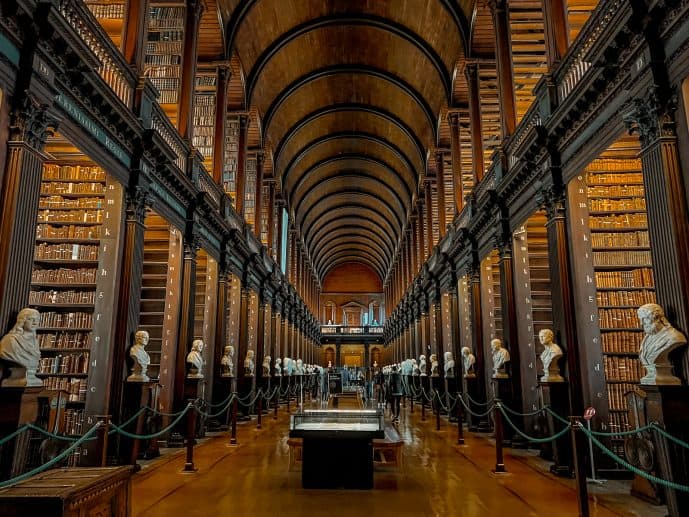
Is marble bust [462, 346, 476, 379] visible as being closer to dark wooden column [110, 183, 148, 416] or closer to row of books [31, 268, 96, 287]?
dark wooden column [110, 183, 148, 416]

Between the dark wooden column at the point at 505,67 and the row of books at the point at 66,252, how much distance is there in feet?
22.0

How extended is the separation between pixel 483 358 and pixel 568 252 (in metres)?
4.35

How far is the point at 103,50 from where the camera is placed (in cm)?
600

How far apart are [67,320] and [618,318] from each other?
7.21 metres

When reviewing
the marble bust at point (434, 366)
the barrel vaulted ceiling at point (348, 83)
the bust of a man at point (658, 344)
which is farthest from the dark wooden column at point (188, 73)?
the marble bust at point (434, 366)

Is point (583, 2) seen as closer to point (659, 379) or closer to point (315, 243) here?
point (659, 379)

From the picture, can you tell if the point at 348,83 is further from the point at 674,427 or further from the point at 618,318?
the point at 674,427

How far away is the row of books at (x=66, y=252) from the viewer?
7.29m

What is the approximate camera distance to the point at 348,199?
31.7 metres

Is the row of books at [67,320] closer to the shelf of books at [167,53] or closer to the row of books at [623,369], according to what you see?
the shelf of books at [167,53]

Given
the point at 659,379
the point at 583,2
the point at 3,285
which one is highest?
the point at 583,2

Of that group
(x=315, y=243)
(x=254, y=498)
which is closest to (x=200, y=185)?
(x=254, y=498)

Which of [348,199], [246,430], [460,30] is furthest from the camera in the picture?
[348,199]

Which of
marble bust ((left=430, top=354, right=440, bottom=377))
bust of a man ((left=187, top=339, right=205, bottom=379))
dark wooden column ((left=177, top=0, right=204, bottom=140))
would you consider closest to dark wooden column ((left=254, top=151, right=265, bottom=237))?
marble bust ((left=430, top=354, right=440, bottom=377))
